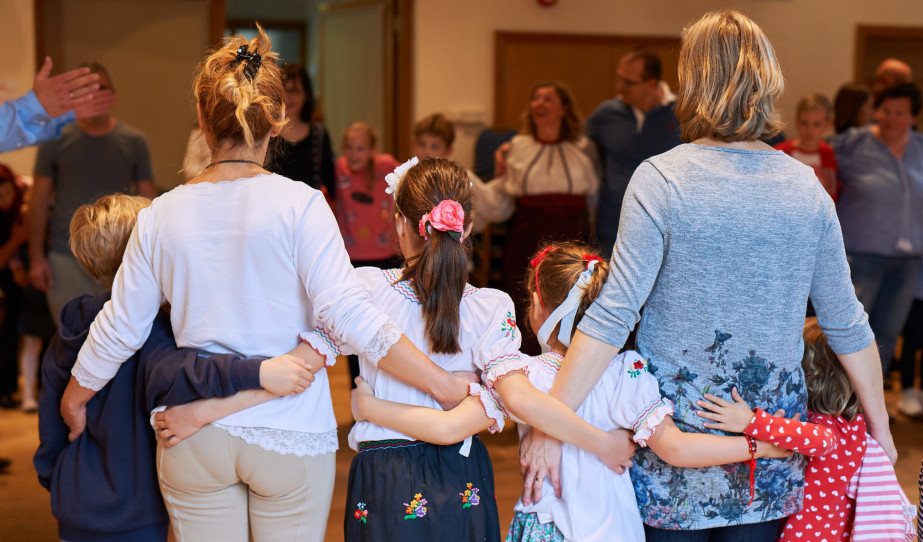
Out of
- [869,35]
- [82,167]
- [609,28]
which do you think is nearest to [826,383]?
[82,167]

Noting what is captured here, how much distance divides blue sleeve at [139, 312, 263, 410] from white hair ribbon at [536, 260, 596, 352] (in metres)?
0.58

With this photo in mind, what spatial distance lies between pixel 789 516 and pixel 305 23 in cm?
913

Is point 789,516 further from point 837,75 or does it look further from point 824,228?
point 837,75

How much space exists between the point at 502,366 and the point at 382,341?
0.24 metres

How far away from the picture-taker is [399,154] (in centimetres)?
589

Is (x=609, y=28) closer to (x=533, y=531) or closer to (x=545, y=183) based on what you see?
(x=545, y=183)

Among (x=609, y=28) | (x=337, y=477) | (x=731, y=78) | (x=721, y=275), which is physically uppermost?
(x=609, y=28)

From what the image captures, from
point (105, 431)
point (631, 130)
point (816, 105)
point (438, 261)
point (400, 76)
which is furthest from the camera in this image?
point (400, 76)

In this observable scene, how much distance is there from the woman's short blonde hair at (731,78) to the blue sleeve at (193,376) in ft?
3.15

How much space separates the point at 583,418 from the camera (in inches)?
66.9

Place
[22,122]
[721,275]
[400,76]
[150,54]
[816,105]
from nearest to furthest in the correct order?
[721,275] < [22,122] < [816,105] < [150,54] < [400,76]

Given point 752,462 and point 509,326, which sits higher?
point 509,326

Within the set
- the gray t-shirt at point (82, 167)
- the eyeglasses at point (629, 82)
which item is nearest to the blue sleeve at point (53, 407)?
the gray t-shirt at point (82, 167)

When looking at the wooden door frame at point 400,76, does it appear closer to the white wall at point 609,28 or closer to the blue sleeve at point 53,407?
the white wall at point 609,28
